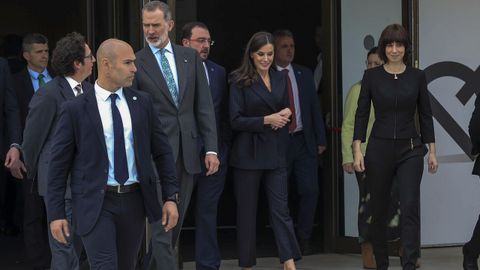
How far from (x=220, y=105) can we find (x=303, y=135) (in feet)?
4.78

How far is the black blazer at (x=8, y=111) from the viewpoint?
27.9 ft

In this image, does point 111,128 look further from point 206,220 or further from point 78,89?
point 206,220

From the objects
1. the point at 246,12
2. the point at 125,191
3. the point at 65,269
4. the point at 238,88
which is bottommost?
the point at 65,269

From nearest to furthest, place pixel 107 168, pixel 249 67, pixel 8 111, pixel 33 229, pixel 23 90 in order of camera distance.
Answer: pixel 107 168
pixel 249 67
pixel 8 111
pixel 33 229
pixel 23 90

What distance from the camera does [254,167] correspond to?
8117 mm

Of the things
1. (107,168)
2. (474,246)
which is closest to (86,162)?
(107,168)

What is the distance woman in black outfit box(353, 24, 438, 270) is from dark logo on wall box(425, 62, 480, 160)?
1675mm

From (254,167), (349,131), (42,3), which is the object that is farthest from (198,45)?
(42,3)

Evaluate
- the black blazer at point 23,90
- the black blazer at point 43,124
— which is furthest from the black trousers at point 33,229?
the black blazer at point 43,124

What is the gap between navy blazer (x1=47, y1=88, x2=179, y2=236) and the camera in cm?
564

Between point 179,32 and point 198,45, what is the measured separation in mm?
3180

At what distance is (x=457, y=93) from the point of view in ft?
32.1

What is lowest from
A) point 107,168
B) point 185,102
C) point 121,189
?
point 121,189

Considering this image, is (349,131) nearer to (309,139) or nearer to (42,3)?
(309,139)
